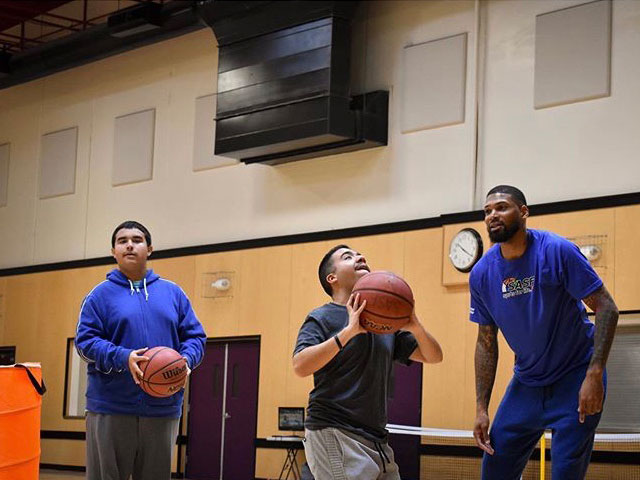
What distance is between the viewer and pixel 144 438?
19.1 ft

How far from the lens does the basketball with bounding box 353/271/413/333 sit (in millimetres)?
4738

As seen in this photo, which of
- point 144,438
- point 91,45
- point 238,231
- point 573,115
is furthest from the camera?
point 91,45

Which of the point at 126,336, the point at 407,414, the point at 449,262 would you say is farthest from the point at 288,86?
the point at 126,336

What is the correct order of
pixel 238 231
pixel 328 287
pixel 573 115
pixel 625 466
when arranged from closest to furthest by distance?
pixel 328 287, pixel 625 466, pixel 573 115, pixel 238 231

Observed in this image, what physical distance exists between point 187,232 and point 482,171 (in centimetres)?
557

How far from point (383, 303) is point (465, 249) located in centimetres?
792

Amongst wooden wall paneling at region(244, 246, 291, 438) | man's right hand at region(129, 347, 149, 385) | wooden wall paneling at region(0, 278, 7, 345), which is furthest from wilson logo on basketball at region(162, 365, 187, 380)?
wooden wall paneling at region(0, 278, 7, 345)

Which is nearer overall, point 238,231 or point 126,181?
point 238,231

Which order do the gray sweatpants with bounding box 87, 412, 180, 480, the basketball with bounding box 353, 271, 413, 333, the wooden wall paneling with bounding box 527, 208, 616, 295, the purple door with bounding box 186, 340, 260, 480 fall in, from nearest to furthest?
the basketball with bounding box 353, 271, 413, 333, the gray sweatpants with bounding box 87, 412, 180, 480, the wooden wall paneling with bounding box 527, 208, 616, 295, the purple door with bounding box 186, 340, 260, 480

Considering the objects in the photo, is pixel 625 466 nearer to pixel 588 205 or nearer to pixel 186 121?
pixel 588 205

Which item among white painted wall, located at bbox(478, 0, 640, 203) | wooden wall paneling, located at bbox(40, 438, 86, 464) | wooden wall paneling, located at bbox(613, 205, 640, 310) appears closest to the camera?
wooden wall paneling, located at bbox(613, 205, 640, 310)

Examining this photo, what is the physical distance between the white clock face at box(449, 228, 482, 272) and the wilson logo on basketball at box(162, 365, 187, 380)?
282 inches

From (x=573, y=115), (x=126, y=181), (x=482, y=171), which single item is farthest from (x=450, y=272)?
(x=126, y=181)

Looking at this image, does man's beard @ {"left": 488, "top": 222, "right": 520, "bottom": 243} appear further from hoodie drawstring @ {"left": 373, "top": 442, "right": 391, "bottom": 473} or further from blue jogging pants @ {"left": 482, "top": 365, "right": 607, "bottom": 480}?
hoodie drawstring @ {"left": 373, "top": 442, "right": 391, "bottom": 473}
